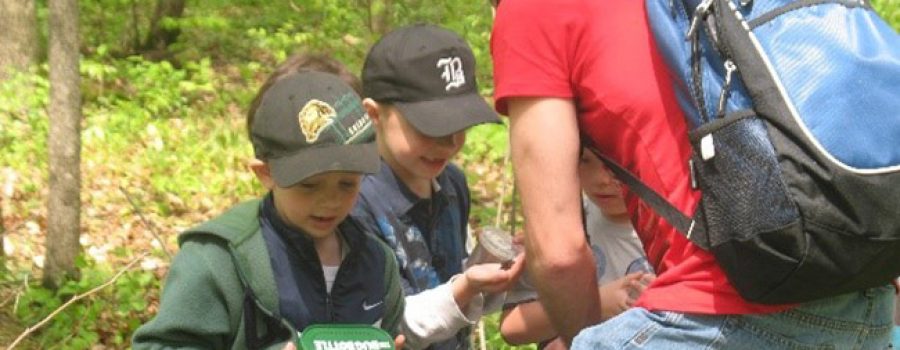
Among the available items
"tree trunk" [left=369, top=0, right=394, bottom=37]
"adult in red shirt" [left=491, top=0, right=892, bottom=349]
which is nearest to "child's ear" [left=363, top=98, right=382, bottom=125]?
"adult in red shirt" [left=491, top=0, right=892, bottom=349]

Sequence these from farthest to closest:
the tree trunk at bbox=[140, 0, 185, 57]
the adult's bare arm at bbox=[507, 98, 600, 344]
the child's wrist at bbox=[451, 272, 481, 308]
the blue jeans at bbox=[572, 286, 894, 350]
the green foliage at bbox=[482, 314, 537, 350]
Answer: the tree trunk at bbox=[140, 0, 185, 57] < the green foliage at bbox=[482, 314, 537, 350] < the child's wrist at bbox=[451, 272, 481, 308] < the adult's bare arm at bbox=[507, 98, 600, 344] < the blue jeans at bbox=[572, 286, 894, 350]

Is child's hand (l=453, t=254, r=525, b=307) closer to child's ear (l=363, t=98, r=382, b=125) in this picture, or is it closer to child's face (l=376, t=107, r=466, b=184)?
child's face (l=376, t=107, r=466, b=184)

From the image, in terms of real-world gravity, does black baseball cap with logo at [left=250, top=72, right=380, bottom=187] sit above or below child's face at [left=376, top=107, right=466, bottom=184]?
above

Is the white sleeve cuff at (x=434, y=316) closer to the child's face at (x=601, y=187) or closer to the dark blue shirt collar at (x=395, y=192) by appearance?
the dark blue shirt collar at (x=395, y=192)

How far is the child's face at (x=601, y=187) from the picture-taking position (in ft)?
10.1

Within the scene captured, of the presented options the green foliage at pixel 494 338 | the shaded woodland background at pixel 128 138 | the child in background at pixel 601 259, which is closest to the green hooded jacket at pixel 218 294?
the child in background at pixel 601 259

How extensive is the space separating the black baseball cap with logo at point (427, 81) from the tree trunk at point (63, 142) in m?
2.56

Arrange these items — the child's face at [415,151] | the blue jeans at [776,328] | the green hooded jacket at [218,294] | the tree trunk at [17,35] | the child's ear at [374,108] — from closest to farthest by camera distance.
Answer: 1. the blue jeans at [776,328]
2. the green hooded jacket at [218,294]
3. the child's face at [415,151]
4. the child's ear at [374,108]
5. the tree trunk at [17,35]

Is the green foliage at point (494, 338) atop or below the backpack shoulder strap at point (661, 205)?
below

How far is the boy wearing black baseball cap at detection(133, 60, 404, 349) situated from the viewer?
2.49 metres

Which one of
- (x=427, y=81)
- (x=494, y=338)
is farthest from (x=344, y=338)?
(x=494, y=338)

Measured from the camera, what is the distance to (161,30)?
12.1 metres

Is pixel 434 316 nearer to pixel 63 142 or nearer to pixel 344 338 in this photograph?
pixel 344 338

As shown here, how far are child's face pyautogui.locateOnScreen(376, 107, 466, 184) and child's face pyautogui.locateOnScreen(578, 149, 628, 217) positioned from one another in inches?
14.3
